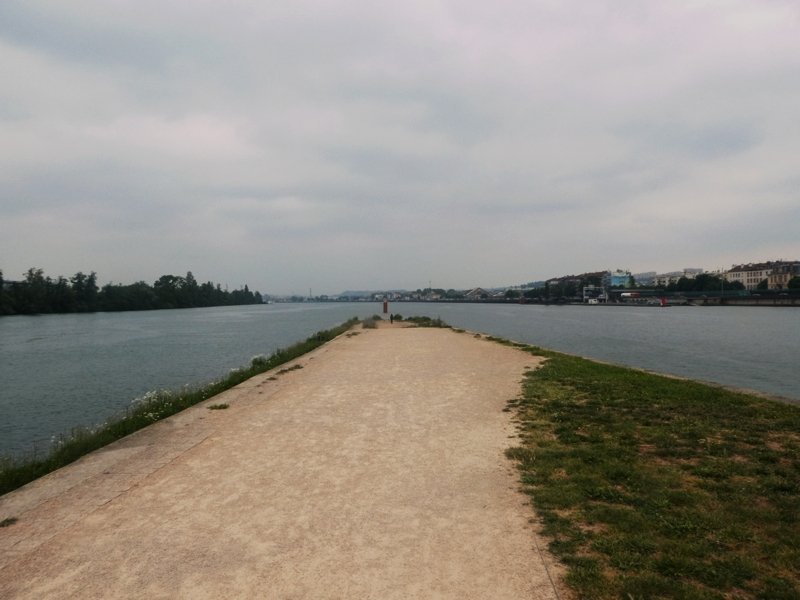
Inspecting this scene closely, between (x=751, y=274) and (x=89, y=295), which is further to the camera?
(x=751, y=274)

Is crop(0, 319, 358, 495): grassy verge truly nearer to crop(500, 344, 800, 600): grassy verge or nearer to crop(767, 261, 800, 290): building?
crop(500, 344, 800, 600): grassy verge

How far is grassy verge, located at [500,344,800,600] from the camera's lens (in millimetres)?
3426

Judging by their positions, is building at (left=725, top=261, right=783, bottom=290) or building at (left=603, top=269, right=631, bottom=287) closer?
building at (left=725, top=261, right=783, bottom=290)

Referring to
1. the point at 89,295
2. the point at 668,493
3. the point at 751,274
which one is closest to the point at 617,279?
the point at 751,274

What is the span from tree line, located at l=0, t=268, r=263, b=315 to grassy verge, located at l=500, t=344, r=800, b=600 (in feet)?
353

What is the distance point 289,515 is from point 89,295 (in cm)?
11925

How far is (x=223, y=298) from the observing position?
16900cm

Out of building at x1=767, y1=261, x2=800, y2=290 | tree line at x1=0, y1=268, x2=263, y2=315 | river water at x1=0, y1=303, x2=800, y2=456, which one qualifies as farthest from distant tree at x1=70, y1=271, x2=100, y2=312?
building at x1=767, y1=261, x2=800, y2=290

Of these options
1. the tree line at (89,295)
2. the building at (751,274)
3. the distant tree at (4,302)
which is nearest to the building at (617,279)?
the building at (751,274)

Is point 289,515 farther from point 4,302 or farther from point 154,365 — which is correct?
point 4,302

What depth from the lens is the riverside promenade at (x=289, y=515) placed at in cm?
354

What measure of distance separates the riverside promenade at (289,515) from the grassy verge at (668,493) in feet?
1.30

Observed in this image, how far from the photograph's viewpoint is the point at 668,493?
4.77 metres

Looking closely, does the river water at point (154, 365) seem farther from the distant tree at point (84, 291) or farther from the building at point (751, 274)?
the building at point (751, 274)
